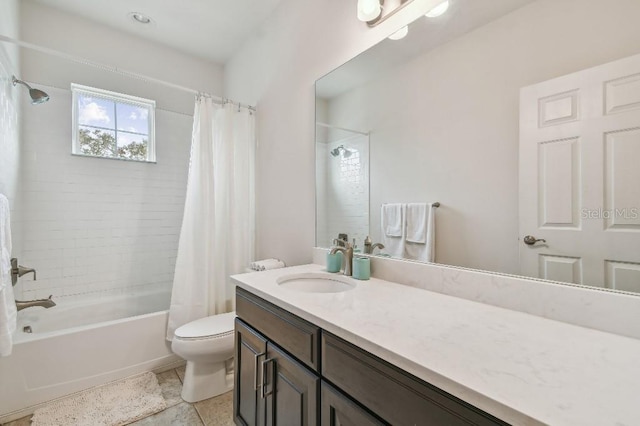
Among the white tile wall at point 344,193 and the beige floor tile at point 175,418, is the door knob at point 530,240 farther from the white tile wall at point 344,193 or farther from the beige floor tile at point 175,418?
the beige floor tile at point 175,418

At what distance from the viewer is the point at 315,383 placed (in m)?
0.85

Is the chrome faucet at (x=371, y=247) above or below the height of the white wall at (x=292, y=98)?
below

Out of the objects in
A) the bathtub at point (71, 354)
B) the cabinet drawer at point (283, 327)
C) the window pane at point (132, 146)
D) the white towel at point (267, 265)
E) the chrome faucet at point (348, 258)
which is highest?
the window pane at point (132, 146)

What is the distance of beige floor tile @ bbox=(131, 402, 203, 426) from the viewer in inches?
59.8

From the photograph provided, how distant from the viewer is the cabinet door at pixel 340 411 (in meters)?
0.69

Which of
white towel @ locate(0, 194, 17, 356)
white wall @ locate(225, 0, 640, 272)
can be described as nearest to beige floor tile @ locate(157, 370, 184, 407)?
white towel @ locate(0, 194, 17, 356)

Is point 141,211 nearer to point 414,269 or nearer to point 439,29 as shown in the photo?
point 414,269

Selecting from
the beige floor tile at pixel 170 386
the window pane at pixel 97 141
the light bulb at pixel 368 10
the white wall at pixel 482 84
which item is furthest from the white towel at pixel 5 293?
the light bulb at pixel 368 10

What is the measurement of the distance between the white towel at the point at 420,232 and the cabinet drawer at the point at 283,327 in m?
0.59

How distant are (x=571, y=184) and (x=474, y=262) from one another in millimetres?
387

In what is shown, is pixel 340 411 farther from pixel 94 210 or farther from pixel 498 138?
pixel 94 210

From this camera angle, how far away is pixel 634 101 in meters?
0.73

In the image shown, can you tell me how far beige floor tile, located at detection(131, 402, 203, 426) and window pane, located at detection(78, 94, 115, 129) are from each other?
2405 mm

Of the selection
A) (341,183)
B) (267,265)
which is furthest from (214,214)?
(341,183)
